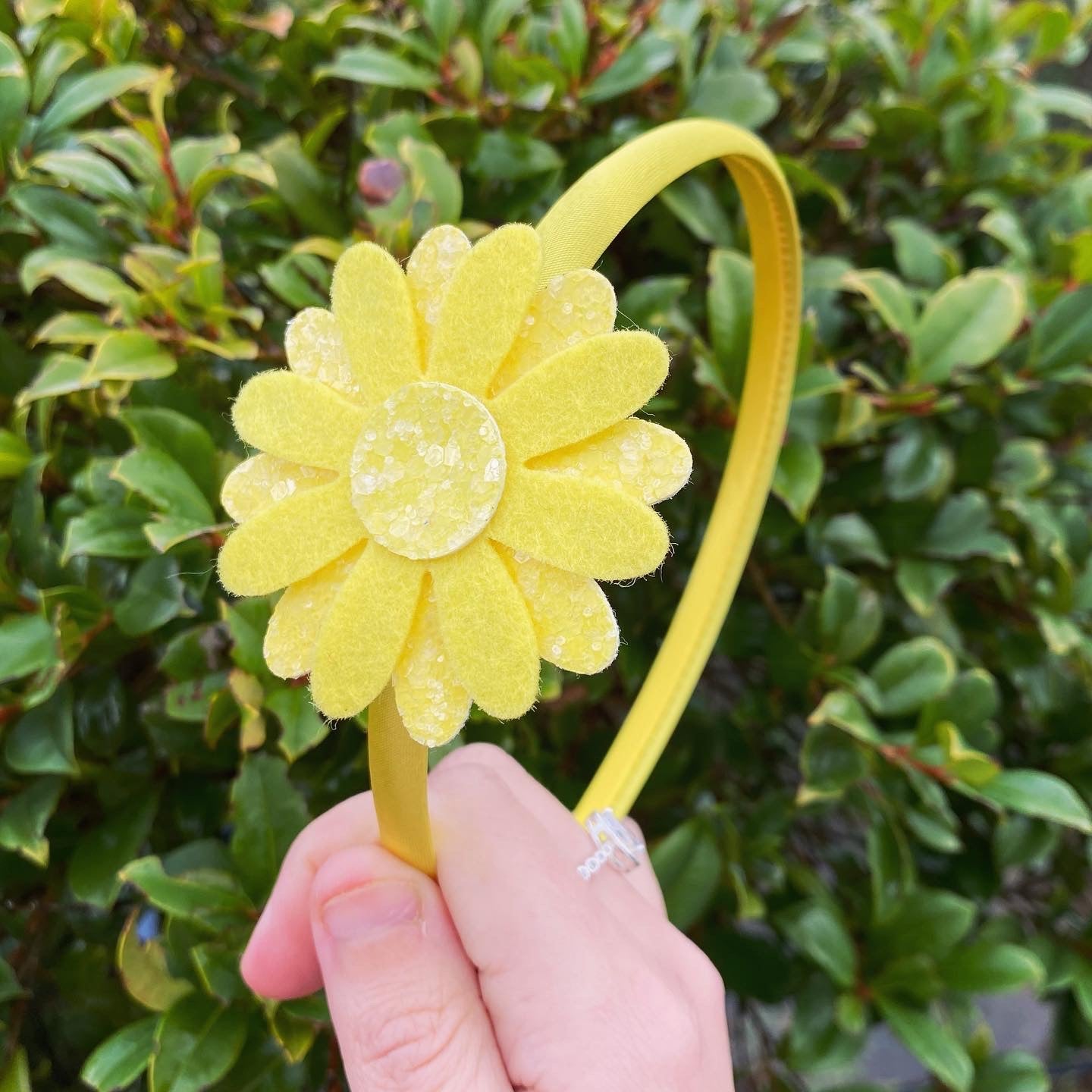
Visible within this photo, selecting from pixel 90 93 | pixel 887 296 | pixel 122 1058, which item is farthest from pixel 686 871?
pixel 90 93

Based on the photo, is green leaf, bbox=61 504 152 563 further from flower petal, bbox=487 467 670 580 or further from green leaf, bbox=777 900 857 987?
green leaf, bbox=777 900 857 987

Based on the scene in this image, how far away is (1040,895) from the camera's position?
1059mm

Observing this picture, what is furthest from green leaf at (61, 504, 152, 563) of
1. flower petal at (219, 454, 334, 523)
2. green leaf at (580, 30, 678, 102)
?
green leaf at (580, 30, 678, 102)

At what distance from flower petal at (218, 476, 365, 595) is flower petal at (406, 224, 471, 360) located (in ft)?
0.29

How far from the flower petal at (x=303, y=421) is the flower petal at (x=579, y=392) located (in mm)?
74

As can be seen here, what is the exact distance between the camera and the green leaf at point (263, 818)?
0.61m

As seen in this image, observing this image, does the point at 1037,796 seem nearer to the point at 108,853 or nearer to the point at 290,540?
the point at 290,540

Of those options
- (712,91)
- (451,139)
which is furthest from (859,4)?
(451,139)

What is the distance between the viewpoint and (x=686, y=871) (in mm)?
760

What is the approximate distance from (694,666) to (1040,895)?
692mm

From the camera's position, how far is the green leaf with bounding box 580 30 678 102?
750mm

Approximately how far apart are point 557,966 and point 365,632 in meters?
0.25

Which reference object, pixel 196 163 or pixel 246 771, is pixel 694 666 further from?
pixel 196 163

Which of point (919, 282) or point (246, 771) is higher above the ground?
point (919, 282)
